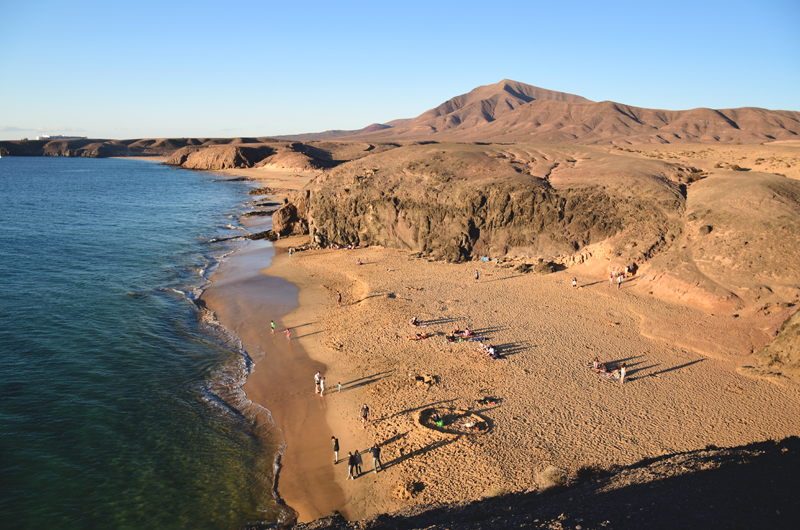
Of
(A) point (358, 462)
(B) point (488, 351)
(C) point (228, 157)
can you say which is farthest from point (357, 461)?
(C) point (228, 157)

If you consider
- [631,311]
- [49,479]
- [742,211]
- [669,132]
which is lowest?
[49,479]

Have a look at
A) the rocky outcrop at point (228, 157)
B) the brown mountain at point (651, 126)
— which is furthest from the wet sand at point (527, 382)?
the brown mountain at point (651, 126)

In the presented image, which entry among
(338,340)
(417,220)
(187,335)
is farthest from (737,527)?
(417,220)

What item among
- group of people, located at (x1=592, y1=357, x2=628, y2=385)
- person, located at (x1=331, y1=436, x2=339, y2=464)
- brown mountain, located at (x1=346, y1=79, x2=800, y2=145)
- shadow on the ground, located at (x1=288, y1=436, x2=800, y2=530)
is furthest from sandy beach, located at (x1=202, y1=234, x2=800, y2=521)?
brown mountain, located at (x1=346, y1=79, x2=800, y2=145)

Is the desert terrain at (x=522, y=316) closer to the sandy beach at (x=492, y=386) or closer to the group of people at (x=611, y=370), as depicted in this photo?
the sandy beach at (x=492, y=386)

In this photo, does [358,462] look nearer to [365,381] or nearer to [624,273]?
[365,381]

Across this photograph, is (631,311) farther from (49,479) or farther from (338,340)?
(49,479)
